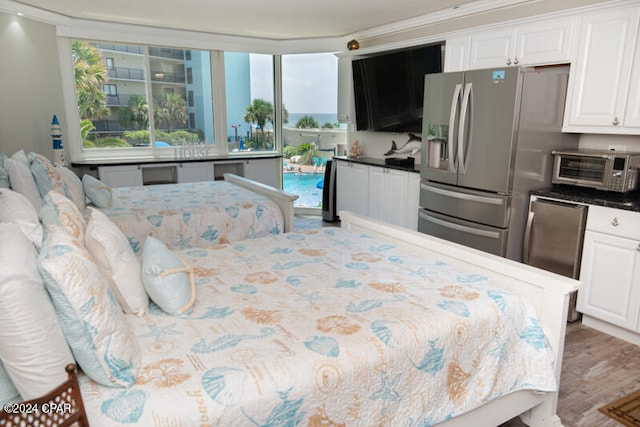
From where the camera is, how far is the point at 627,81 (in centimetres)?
299

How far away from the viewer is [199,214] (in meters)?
3.50

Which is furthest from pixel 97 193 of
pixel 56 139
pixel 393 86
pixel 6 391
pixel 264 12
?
pixel 393 86

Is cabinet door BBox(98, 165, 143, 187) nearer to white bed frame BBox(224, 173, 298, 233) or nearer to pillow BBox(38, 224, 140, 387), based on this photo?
white bed frame BBox(224, 173, 298, 233)

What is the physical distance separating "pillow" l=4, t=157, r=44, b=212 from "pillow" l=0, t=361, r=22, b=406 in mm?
1831

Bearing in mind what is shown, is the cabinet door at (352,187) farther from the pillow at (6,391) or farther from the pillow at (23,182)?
the pillow at (6,391)

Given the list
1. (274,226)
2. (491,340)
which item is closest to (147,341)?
(491,340)

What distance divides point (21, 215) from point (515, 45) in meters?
3.77

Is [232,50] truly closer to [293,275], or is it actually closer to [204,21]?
[204,21]

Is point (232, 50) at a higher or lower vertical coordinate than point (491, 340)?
→ higher

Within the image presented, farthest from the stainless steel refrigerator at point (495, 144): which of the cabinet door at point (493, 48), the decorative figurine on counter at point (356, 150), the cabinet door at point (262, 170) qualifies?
the cabinet door at point (262, 170)

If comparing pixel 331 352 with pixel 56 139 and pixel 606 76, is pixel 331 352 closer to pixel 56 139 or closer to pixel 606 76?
pixel 606 76

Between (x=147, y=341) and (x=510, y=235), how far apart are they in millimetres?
2880

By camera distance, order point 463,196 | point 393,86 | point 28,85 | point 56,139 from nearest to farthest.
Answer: point 463,196
point 28,85
point 56,139
point 393,86

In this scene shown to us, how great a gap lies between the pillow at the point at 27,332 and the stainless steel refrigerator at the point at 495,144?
3.14 metres
